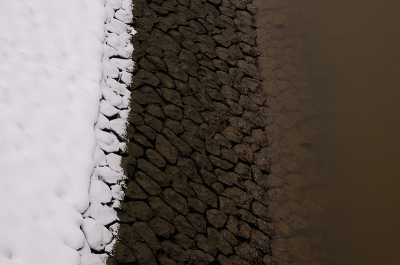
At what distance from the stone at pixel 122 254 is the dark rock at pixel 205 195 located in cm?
98

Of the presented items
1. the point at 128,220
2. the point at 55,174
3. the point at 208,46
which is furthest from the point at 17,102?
the point at 208,46

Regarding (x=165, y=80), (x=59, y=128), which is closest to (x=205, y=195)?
(x=165, y=80)

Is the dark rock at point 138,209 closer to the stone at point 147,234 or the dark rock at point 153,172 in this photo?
the stone at point 147,234

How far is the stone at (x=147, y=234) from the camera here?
3.42 meters

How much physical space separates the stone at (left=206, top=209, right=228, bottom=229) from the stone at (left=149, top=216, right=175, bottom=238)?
0.46m

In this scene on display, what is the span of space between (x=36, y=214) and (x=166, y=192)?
4.03 feet

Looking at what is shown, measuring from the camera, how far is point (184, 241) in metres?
3.62

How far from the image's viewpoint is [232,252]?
3857mm

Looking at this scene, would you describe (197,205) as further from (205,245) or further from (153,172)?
(153,172)

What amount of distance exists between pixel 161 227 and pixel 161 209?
0.17 meters

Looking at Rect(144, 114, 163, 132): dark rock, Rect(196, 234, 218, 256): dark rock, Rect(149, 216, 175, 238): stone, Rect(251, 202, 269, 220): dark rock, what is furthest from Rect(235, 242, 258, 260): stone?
Rect(144, 114, 163, 132): dark rock

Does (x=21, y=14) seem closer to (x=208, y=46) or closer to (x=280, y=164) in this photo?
(x=208, y=46)

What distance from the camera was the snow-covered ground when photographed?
289cm

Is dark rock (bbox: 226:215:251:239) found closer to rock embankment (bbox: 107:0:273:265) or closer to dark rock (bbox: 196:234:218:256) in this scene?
rock embankment (bbox: 107:0:273:265)
